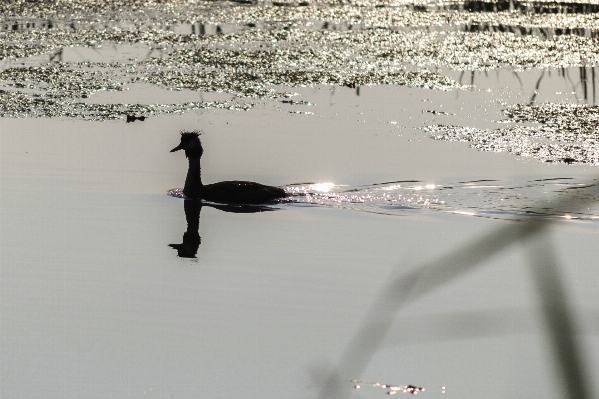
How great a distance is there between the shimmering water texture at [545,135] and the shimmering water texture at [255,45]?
180 cm

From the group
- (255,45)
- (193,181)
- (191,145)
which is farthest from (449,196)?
(255,45)

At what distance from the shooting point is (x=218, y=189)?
30.3ft

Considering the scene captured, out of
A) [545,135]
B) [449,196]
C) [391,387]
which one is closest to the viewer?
[391,387]

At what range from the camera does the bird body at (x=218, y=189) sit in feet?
29.4

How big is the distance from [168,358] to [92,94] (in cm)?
802

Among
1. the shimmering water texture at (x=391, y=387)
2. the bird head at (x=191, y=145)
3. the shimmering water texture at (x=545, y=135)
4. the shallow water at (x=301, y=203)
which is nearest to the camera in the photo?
the shimmering water texture at (x=391, y=387)

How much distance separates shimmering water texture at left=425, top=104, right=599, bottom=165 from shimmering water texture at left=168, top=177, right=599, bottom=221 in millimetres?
959

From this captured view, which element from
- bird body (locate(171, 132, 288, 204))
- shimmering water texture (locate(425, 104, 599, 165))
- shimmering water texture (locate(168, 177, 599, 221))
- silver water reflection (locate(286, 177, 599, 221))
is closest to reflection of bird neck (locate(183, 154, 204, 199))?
bird body (locate(171, 132, 288, 204))

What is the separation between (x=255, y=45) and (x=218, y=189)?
664 cm

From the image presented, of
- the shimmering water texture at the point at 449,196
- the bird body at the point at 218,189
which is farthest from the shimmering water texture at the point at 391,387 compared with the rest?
the bird body at the point at 218,189

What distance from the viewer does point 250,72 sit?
45.4 ft

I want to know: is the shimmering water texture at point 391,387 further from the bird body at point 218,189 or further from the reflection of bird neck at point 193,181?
the reflection of bird neck at point 193,181

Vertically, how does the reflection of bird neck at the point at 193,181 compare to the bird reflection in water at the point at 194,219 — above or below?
above

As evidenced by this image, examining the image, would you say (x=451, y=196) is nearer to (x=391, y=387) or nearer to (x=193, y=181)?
(x=193, y=181)
